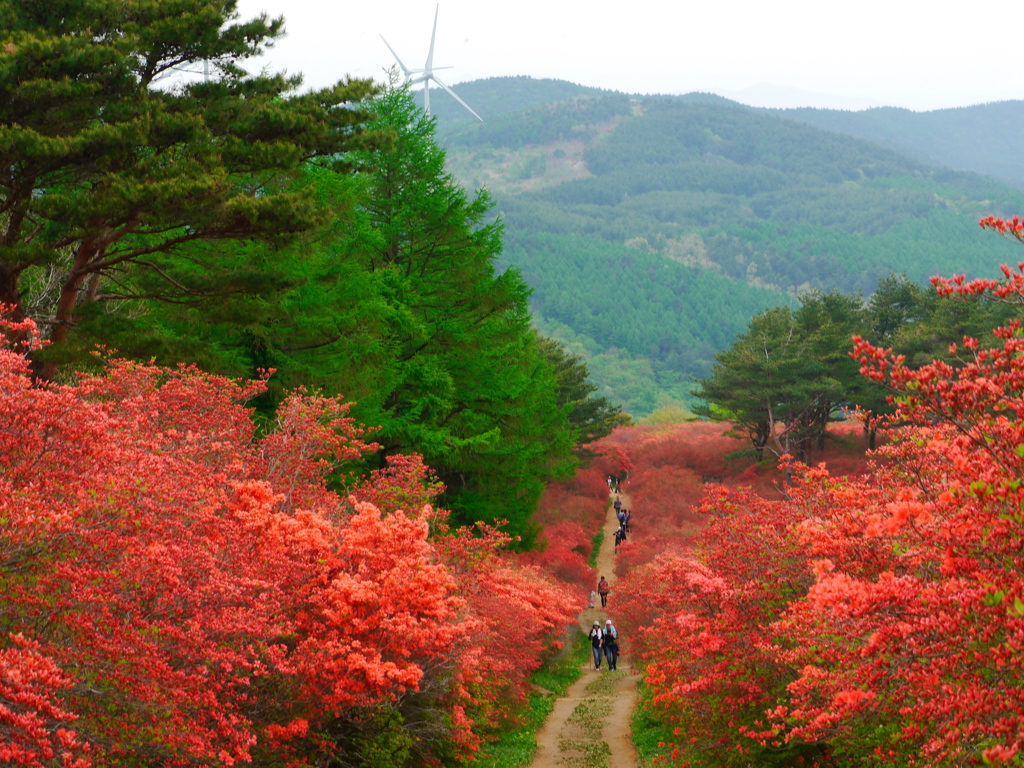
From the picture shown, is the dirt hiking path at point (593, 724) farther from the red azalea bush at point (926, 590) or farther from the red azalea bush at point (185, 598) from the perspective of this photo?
the red azalea bush at point (926, 590)

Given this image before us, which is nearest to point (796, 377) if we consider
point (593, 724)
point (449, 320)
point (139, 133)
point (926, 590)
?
point (449, 320)

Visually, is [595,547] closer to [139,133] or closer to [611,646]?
[611,646]

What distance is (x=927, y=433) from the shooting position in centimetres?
823

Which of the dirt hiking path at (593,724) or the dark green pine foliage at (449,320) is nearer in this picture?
the dirt hiking path at (593,724)

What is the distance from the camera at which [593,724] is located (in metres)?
17.1

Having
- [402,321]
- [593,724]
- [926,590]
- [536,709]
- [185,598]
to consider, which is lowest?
[536,709]

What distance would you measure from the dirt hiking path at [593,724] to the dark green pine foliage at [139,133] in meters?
10.2

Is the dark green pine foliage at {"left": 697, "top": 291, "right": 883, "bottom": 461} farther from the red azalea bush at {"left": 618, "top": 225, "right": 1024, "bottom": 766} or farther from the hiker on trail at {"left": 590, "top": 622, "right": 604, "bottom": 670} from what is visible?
the red azalea bush at {"left": 618, "top": 225, "right": 1024, "bottom": 766}

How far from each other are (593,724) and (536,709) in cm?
143

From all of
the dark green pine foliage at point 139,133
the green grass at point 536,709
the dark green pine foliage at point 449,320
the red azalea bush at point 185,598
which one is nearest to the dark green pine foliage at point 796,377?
the green grass at point 536,709

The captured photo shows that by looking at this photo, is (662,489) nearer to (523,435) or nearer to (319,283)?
(523,435)

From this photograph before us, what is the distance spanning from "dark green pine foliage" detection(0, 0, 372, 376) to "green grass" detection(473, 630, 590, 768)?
9450 mm

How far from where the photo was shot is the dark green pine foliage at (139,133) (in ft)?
41.9

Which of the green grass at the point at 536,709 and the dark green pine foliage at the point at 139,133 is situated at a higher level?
the dark green pine foliage at the point at 139,133
